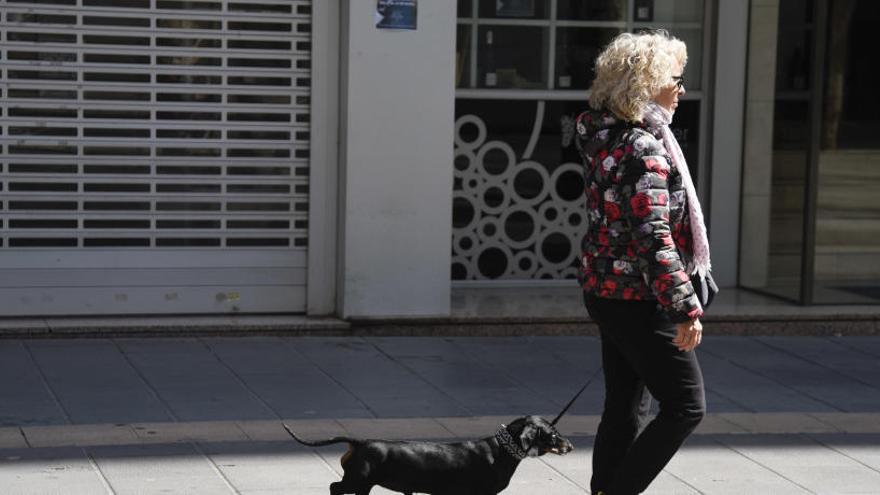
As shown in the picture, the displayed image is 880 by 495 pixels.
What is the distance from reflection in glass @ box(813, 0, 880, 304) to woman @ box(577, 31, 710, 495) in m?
5.46

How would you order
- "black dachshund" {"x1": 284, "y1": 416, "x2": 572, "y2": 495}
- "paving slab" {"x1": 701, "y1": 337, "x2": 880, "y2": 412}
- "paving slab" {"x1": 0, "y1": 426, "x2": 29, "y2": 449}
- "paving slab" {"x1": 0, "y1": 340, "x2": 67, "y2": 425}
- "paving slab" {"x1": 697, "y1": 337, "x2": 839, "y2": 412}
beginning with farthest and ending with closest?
"paving slab" {"x1": 701, "y1": 337, "x2": 880, "y2": 412} < "paving slab" {"x1": 697, "y1": 337, "x2": 839, "y2": 412} < "paving slab" {"x1": 0, "y1": 340, "x2": 67, "y2": 425} < "paving slab" {"x1": 0, "y1": 426, "x2": 29, "y2": 449} < "black dachshund" {"x1": 284, "y1": 416, "x2": 572, "y2": 495}

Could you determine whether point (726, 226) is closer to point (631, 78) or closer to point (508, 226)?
point (508, 226)

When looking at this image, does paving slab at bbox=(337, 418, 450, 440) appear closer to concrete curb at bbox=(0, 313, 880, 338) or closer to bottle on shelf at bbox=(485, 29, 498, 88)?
concrete curb at bbox=(0, 313, 880, 338)

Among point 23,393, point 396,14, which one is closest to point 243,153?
point 396,14

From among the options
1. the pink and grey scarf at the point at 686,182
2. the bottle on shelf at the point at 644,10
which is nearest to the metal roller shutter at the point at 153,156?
the bottle on shelf at the point at 644,10

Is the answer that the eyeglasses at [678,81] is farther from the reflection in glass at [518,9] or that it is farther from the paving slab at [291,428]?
the reflection in glass at [518,9]

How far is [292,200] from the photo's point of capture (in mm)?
9812

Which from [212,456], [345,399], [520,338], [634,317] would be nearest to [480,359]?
[520,338]

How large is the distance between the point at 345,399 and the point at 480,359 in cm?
138

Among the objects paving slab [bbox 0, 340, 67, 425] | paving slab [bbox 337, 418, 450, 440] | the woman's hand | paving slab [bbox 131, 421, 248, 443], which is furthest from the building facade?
the woman's hand

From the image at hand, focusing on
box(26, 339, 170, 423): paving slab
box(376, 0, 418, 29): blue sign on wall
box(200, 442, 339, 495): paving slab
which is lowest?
box(200, 442, 339, 495): paving slab

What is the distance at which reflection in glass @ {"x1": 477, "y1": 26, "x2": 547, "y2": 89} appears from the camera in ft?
35.4

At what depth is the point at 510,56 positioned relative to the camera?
1082 centimetres

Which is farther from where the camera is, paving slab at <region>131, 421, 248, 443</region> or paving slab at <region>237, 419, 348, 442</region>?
paving slab at <region>237, 419, 348, 442</region>
